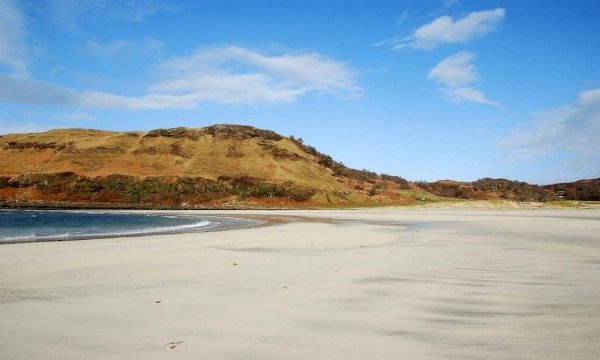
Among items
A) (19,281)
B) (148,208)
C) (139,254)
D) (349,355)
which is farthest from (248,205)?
(349,355)

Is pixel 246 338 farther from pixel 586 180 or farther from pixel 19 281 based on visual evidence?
pixel 586 180

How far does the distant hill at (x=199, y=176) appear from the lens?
2906 inches

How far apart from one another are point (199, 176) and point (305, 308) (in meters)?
75.7

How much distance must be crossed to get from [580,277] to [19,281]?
1014cm

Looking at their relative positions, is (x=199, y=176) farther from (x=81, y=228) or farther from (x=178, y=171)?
(x=81, y=228)

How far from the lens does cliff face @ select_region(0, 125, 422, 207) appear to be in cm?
7394

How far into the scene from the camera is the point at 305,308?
546 cm

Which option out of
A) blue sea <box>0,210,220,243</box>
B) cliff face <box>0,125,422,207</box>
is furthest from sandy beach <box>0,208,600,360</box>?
cliff face <box>0,125,422,207</box>

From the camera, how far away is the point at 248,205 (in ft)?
229

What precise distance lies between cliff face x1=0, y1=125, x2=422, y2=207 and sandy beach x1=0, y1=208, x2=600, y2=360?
6115 cm

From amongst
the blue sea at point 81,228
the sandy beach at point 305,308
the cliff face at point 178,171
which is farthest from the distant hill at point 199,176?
the sandy beach at point 305,308

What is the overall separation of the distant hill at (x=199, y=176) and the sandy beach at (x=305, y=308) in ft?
196

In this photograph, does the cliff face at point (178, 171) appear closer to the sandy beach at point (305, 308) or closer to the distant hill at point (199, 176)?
the distant hill at point (199, 176)

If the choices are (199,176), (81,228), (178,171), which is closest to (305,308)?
(81,228)
